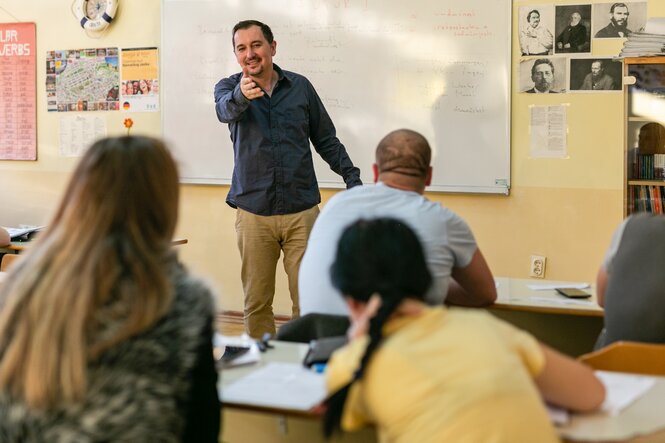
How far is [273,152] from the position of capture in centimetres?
408

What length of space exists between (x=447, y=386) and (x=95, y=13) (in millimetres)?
5232

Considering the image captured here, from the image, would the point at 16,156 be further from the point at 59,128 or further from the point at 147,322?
the point at 147,322

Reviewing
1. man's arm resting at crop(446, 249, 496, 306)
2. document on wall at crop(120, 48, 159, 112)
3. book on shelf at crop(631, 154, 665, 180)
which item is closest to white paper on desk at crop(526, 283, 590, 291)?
man's arm resting at crop(446, 249, 496, 306)

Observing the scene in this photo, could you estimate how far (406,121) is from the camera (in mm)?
5129

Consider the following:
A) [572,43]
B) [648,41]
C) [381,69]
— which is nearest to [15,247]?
[381,69]

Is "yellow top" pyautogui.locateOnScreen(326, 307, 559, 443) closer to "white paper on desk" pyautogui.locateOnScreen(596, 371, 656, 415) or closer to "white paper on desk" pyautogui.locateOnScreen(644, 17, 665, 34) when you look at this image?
"white paper on desk" pyautogui.locateOnScreen(596, 371, 656, 415)

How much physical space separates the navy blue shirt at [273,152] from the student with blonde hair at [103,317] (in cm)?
255

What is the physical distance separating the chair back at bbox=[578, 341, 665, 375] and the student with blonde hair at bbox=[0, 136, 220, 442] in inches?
46.0

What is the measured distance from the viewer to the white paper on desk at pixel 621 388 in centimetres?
175

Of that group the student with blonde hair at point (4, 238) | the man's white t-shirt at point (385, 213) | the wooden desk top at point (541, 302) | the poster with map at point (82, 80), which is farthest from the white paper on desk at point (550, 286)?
the poster with map at point (82, 80)

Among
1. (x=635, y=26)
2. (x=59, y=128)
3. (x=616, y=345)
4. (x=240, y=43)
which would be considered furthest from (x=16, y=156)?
(x=616, y=345)

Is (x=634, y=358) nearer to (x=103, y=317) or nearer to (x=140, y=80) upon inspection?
(x=103, y=317)

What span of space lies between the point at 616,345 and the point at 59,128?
503 cm

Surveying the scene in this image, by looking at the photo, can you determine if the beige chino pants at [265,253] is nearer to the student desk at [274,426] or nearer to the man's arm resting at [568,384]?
the student desk at [274,426]
